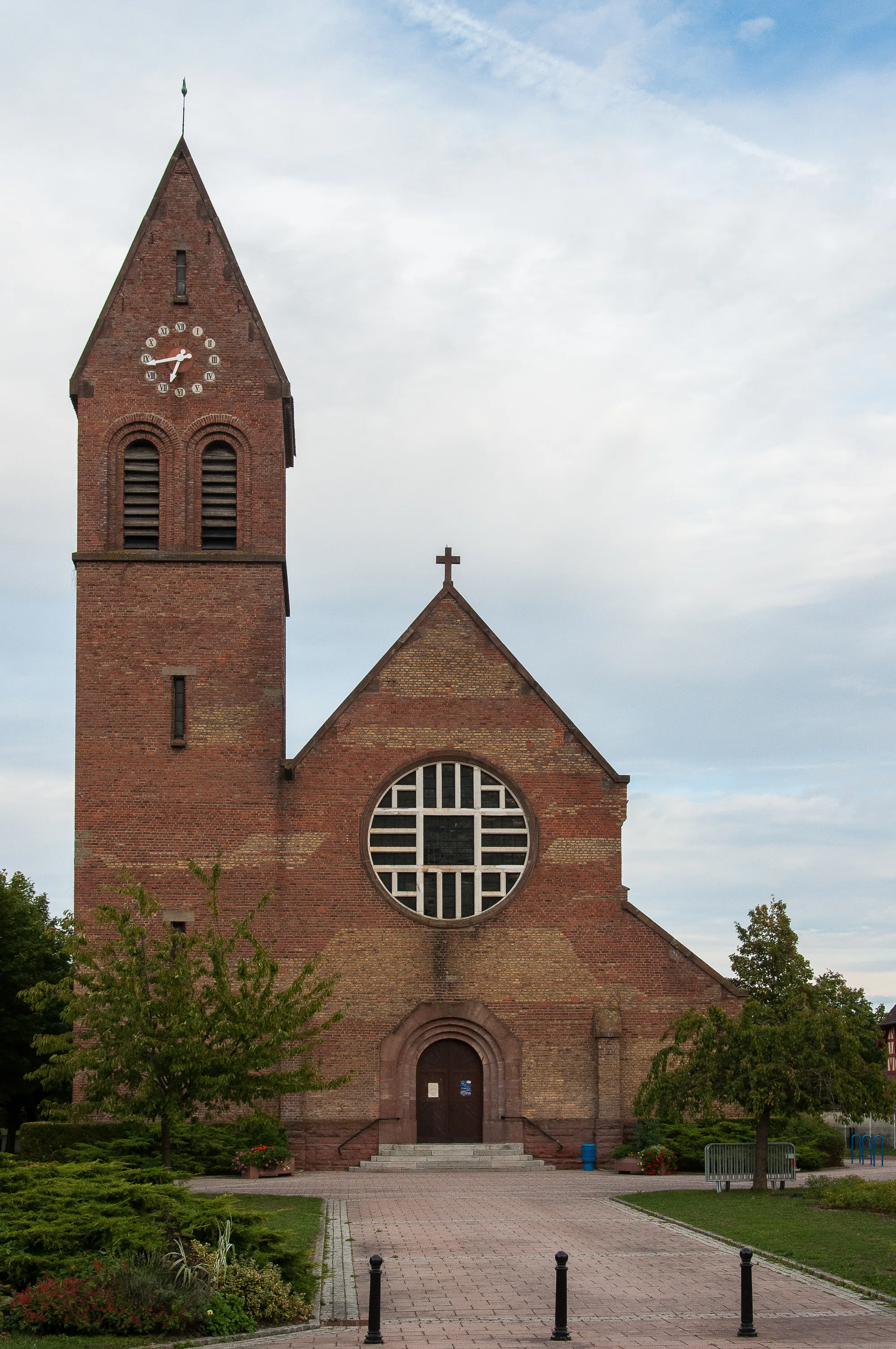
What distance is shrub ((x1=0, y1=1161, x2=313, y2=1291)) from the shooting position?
552 inches

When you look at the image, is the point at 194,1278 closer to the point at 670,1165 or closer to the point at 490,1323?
the point at 490,1323

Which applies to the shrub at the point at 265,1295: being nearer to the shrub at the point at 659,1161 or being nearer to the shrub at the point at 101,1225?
the shrub at the point at 101,1225

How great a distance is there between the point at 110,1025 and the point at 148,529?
15.2m

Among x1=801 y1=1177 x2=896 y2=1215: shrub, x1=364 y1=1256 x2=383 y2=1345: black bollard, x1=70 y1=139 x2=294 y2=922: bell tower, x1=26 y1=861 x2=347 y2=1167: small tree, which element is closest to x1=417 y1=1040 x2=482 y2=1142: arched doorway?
x1=70 y1=139 x2=294 y2=922: bell tower

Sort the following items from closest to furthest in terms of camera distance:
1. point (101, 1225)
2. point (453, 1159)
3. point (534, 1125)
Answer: point (101, 1225) → point (453, 1159) → point (534, 1125)

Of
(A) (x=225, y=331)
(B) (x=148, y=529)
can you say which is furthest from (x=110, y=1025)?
(A) (x=225, y=331)

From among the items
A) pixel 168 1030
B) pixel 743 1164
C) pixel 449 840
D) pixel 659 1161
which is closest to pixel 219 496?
pixel 449 840

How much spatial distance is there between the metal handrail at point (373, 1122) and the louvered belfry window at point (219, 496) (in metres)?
12.6

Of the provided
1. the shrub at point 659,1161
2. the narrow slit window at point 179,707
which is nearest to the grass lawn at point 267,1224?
the shrub at point 659,1161

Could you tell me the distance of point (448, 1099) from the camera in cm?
3192

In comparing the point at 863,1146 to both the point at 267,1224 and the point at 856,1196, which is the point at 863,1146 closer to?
the point at 856,1196

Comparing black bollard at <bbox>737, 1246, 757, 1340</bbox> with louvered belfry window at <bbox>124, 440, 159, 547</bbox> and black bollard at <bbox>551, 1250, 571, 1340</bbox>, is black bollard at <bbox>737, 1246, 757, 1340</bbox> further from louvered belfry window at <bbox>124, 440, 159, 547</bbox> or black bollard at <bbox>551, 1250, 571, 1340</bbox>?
louvered belfry window at <bbox>124, 440, 159, 547</bbox>

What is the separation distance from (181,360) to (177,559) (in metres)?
4.63

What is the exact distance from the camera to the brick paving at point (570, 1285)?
520 inches
